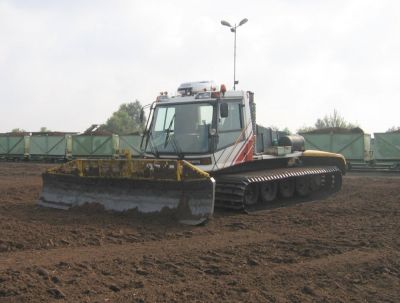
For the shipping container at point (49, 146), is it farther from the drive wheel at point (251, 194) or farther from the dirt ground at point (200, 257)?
the drive wheel at point (251, 194)

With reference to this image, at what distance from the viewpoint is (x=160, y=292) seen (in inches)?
189

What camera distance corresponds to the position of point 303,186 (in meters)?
12.3

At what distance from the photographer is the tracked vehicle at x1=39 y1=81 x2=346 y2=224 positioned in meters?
8.51

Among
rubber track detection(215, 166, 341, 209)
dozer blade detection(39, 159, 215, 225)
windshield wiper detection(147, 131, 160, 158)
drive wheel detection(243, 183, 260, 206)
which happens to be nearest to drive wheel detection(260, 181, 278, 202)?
drive wheel detection(243, 183, 260, 206)

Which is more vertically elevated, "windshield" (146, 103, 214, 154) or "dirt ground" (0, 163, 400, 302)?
"windshield" (146, 103, 214, 154)

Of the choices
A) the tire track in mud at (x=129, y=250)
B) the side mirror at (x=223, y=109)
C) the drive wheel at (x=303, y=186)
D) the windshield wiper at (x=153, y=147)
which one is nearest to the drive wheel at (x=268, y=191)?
the drive wheel at (x=303, y=186)

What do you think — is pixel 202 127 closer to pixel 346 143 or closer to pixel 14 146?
pixel 346 143

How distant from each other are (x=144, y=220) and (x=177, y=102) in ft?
9.96

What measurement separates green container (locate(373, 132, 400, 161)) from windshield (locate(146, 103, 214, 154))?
16504 mm

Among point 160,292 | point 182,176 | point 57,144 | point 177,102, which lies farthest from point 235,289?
point 57,144

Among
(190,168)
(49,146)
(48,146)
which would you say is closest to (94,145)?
(49,146)

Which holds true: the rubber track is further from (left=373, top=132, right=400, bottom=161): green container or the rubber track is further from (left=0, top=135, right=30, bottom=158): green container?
(left=0, top=135, right=30, bottom=158): green container

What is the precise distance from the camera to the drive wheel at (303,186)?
39.9ft

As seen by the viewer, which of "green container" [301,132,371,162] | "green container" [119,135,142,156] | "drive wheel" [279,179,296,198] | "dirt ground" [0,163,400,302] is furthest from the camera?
"green container" [119,135,142,156]
